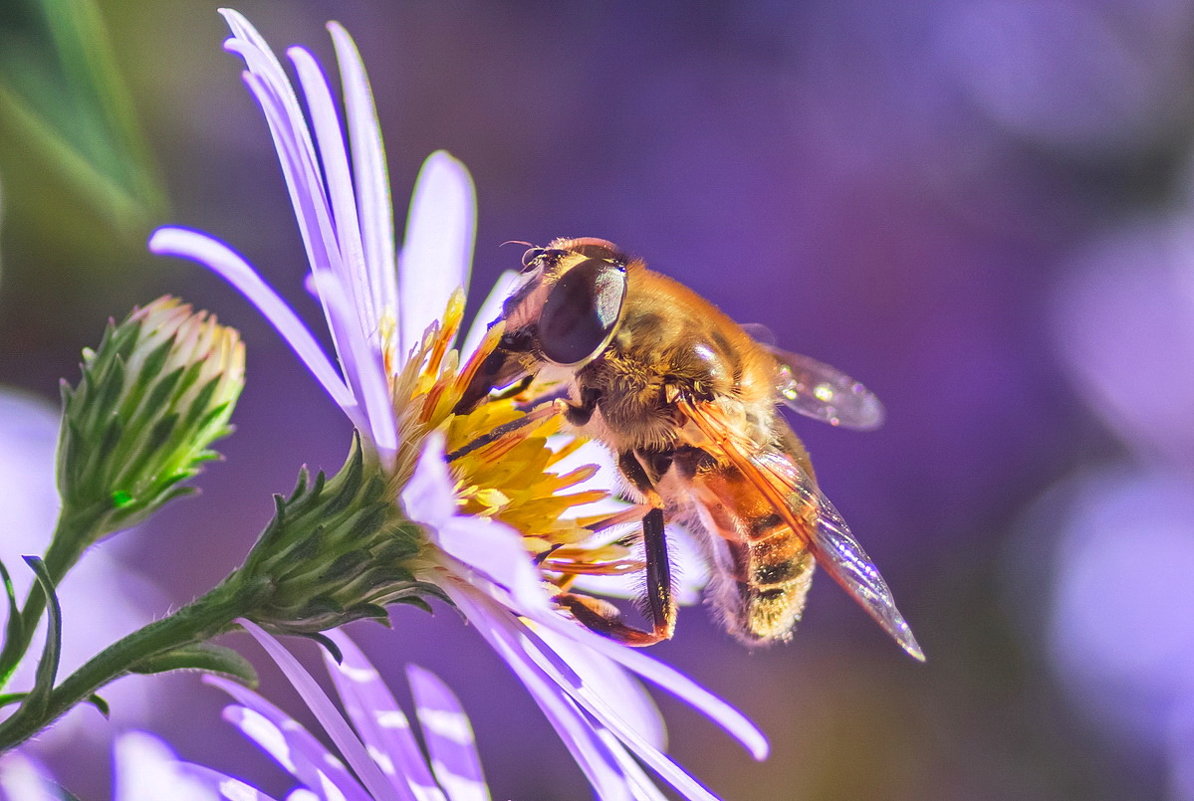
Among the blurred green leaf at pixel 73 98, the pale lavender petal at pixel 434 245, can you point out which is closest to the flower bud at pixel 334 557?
the pale lavender petal at pixel 434 245

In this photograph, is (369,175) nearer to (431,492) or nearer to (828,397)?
(431,492)

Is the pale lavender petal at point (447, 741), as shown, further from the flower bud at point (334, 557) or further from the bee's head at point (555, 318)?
the bee's head at point (555, 318)

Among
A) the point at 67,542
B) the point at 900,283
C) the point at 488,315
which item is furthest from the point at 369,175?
the point at 900,283

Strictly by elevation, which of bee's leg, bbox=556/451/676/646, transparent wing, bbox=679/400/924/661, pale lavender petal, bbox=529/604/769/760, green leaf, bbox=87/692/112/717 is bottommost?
green leaf, bbox=87/692/112/717

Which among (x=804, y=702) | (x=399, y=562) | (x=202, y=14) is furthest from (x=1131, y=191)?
(x=399, y=562)

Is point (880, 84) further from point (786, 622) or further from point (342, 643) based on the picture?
point (342, 643)

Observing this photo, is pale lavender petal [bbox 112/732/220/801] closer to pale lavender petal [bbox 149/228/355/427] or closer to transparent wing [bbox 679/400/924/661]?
pale lavender petal [bbox 149/228/355/427]

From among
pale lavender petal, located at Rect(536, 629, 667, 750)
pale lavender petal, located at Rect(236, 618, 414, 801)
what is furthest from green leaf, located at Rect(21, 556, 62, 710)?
pale lavender petal, located at Rect(536, 629, 667, 750)
